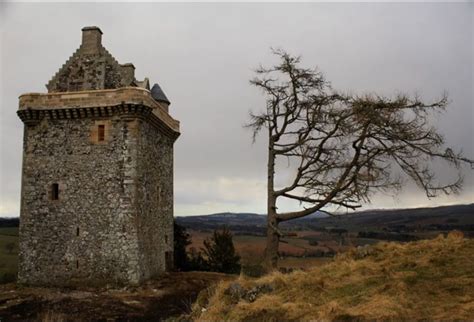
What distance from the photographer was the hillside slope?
942 cm

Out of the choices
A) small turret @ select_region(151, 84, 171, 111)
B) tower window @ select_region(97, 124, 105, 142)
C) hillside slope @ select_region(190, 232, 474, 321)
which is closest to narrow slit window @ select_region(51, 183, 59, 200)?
tower window @ select_region(97, 124, 105, 142)

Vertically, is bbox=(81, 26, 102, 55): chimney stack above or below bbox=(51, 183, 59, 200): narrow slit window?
above

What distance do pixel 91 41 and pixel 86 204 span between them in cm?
842

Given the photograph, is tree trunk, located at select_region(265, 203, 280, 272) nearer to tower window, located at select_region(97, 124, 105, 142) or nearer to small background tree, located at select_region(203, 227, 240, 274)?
tower window, located at select_region(97, 124, 105, 142)

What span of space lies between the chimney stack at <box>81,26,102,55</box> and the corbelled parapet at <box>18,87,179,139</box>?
287 centimetres

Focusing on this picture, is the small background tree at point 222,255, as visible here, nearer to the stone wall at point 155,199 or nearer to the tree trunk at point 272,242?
the stone wall at point 155,199

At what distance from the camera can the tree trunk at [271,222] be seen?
717 inches

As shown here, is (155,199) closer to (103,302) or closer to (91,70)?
(103,302)

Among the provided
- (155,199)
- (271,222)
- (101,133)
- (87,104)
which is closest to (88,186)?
(101,133)

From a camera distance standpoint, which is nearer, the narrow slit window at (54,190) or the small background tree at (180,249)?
the narrow slit window at (54,190)

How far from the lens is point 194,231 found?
74.8m

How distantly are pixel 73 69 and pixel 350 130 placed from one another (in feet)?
47.7

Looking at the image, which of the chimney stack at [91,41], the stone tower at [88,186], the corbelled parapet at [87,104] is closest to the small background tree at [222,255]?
the stone tower at [88,186]

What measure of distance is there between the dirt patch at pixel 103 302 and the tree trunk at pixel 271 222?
3.49 m
